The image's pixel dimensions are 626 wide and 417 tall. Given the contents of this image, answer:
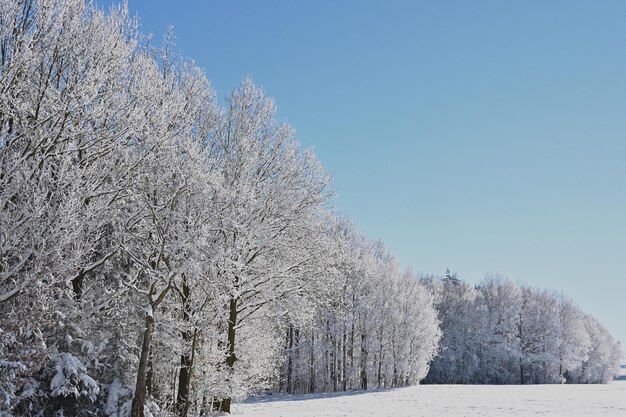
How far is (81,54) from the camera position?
11055mm

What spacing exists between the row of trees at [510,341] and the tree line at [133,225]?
143 ft

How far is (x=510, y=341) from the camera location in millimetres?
60281

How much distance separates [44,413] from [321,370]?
1229 inches

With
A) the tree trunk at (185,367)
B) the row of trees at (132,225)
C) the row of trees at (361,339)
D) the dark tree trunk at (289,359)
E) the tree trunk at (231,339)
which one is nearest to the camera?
the row of trees at (132,225)

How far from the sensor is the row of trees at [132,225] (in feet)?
30.6

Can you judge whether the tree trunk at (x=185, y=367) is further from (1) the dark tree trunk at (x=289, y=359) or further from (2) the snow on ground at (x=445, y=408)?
(1) the dark tree trunk at (x=289, y=359)

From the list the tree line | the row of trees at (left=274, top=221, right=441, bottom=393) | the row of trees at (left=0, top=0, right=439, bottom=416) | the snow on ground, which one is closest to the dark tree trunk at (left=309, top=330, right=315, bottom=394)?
the row of trees at (left=274, top=221, right=441, bottom=393)

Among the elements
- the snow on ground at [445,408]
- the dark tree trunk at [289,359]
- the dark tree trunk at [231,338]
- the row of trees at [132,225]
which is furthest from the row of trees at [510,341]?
the dark tree trunk at [231,338]

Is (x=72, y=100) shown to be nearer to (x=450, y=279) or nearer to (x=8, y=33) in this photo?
(x=8, y=33)

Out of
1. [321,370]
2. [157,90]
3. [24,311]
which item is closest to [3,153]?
[24,311]

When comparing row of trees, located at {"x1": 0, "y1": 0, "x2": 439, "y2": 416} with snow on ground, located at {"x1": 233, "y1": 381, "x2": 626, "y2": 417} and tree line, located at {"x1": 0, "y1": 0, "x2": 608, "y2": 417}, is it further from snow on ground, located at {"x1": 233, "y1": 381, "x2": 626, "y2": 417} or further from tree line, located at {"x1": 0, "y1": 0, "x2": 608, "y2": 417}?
snow on ground, located at {"x1": 233, "y1": 381, "x2": 626, "y2": 417}

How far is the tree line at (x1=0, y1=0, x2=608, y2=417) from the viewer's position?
30.7 ft

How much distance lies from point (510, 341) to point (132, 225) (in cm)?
5684

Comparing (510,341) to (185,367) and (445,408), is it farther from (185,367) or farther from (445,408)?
(185,367)
